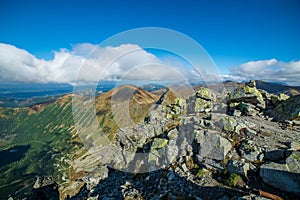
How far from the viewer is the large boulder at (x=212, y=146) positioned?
15.1 metres

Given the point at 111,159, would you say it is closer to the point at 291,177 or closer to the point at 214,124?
the point at 214,124

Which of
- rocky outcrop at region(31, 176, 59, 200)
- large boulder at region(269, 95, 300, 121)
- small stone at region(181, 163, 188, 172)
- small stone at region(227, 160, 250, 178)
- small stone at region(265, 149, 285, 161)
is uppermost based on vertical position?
large boulder at region(269, 95, 300, 121)

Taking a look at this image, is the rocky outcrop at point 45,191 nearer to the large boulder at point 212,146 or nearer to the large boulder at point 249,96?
the large boulder at point 212,146

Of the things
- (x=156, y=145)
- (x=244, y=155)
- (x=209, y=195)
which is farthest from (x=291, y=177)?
(x=156, y=145)

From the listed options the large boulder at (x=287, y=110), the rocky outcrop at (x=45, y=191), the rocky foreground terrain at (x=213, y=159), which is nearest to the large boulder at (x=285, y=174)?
the rocky foreground terrain at (x=213, y=159)

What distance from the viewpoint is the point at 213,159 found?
14.9 m

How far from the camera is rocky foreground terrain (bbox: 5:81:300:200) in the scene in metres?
11.8

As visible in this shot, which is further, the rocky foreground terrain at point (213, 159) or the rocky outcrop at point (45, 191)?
the rocky outcrop at point (45, 191)

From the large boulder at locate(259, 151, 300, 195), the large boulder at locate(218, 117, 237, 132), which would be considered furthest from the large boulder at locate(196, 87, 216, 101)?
the large boulder at locate(259, 151, 300, 195)

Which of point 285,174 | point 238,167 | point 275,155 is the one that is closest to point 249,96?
point 275,155

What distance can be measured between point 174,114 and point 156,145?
11838mm

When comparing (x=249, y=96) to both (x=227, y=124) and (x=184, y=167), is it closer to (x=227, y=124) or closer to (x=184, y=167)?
(x=227, y=124)

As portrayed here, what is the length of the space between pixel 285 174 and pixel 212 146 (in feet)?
18.5

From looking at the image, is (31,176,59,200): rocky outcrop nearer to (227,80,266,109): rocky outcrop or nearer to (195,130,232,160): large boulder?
(195,130,232,160): large boulder
